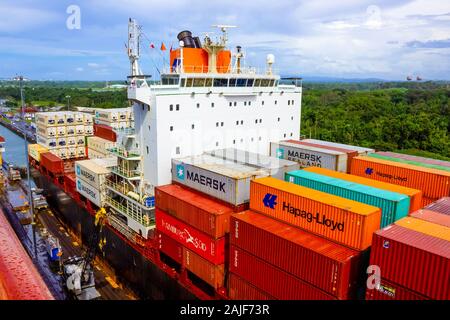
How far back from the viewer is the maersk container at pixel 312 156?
19188mm

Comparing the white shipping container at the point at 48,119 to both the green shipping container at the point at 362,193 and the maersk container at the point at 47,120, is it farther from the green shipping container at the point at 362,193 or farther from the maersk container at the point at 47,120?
the green shipping container at the point at 362,193

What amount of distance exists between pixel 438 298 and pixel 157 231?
41.9ft

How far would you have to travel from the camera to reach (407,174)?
16.5 metres

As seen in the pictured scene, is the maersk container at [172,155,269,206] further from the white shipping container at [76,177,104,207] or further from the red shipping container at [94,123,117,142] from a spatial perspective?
the red shipping container at [94,123,117,142]

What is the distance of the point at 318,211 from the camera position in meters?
12.3

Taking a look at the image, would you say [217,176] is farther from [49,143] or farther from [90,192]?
[49,143]

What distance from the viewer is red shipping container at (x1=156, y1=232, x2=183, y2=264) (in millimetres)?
16281

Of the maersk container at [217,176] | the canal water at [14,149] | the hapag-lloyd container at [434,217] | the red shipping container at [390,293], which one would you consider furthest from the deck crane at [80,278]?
the canal water at [14,149]

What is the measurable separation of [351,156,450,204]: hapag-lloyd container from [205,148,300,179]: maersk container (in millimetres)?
3585

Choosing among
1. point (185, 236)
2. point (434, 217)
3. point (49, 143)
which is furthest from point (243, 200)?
point (49, 143)

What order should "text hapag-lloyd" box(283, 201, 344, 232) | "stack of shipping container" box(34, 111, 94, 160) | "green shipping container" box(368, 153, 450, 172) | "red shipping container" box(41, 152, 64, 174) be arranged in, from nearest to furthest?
"text hapag-lloyd" box(283, 201, 344, 232), "green shipping container" box(368, 153, 450, 172), "red shipping container" box(41, 152, 64, 174), "stack of shipping container" box(34, 111, 94, 160)

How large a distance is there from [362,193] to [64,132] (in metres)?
35.8

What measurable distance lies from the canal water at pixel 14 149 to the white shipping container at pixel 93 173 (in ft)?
109

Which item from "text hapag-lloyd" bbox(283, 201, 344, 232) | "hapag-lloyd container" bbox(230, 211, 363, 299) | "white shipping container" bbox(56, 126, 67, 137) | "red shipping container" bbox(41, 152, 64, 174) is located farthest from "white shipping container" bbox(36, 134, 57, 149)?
"text hapag-lloyd" bbox(283, 201, 344, 232)
